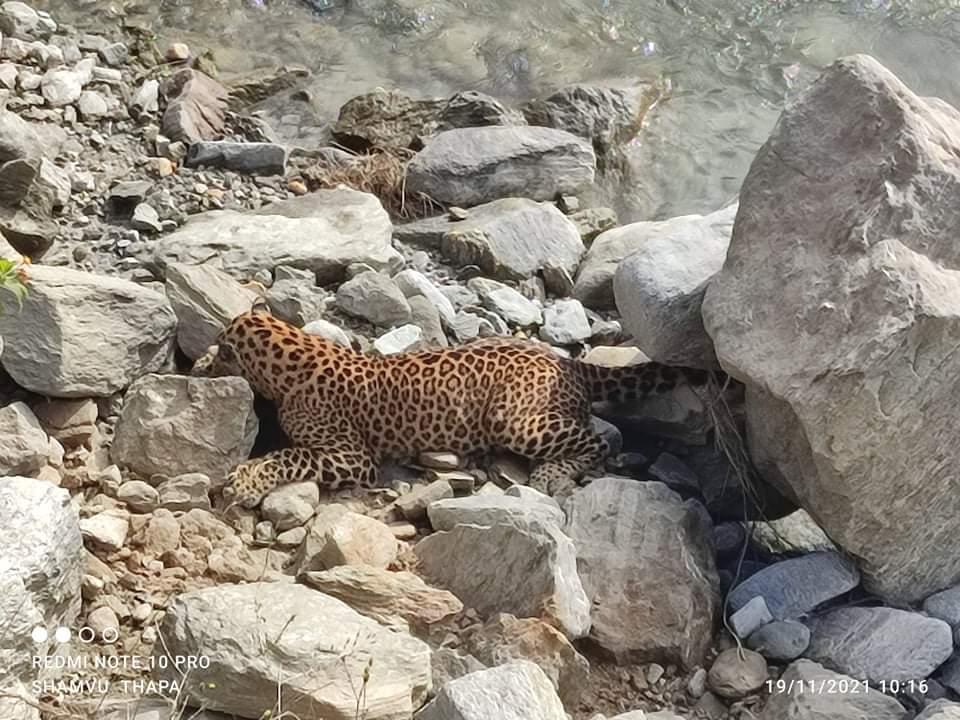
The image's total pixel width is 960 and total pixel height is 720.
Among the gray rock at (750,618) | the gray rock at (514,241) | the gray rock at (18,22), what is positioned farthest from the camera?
the gray rock at (18,22)

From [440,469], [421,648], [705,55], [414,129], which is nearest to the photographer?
[421,648]

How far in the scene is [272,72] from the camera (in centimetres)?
1201

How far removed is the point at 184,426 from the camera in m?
6.99

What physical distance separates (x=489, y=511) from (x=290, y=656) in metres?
1.36

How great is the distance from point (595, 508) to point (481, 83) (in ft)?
21.0

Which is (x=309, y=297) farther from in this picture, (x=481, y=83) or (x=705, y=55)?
(x=705, y=55)

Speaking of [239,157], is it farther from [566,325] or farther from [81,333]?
[81,333]

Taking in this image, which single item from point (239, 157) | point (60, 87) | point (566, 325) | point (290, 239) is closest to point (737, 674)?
point (566, 325)

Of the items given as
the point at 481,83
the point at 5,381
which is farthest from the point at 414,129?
the point at 5,381

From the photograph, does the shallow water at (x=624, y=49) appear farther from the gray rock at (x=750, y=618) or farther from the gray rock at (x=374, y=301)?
the gray rock at (x=750, y=618)

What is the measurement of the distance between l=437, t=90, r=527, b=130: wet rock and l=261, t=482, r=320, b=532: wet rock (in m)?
4.85

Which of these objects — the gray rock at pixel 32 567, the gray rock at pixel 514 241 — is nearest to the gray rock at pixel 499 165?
the gray rock at pixel 514 241

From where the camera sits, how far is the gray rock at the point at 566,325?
29.0ft

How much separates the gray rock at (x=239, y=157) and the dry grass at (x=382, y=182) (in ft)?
0.96
